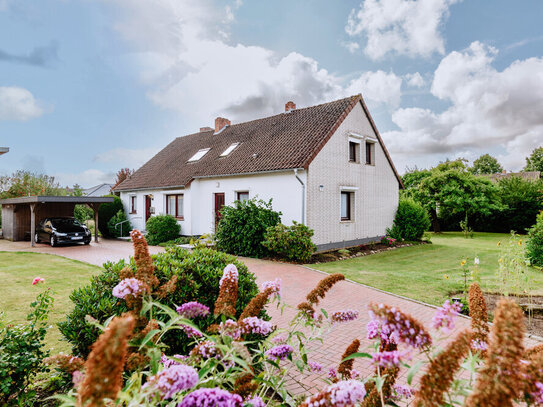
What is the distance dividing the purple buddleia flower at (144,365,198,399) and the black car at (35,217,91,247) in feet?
59.4

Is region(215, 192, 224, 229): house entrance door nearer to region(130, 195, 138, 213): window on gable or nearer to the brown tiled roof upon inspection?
the brown tiled roof

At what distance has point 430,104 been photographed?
17234 millimetres

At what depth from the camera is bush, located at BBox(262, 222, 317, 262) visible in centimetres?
1105

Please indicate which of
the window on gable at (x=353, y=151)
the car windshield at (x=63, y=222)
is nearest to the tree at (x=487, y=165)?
the window on gable at (x=353, y=151)

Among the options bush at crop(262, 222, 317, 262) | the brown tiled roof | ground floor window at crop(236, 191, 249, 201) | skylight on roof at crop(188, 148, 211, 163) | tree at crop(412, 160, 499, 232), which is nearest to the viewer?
bush at crop(262, 222, 317, 262)

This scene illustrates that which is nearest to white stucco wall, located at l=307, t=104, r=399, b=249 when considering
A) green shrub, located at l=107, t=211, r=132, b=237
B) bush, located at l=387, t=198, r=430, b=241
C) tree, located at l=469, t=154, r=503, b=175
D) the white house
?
the white house

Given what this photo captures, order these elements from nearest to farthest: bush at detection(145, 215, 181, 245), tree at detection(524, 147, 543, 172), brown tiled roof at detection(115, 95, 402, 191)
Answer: brown tiled roof at detection(115, 95, 402, 191), bush at detection(145, 215, 181, 245), tree at detection(524, 147, 543, 172)

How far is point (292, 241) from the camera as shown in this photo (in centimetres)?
1107

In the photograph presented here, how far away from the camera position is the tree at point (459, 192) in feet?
70.6

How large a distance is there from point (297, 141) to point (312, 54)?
4.46 metres

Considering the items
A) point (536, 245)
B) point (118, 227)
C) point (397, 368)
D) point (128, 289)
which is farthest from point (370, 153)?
point (118, 227)

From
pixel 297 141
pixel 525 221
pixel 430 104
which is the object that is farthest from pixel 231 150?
pixel 525 221

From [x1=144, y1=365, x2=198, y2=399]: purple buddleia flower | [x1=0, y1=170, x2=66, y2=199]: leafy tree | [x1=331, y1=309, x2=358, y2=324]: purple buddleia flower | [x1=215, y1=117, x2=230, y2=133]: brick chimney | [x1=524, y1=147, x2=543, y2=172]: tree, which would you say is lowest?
[x1=331, y1=309, x2=358, y2=324]: purple buddleia flower

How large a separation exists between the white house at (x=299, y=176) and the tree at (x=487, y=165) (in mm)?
51754
